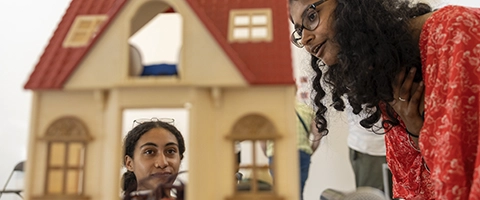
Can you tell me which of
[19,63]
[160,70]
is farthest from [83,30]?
[19,63]

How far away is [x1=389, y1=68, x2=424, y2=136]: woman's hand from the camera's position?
115 cm

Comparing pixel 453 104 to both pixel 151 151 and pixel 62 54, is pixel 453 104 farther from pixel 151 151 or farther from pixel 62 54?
pixel 151 151

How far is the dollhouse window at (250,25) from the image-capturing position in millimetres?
820

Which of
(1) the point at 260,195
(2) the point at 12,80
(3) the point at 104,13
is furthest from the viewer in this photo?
(2) the point at 12,80

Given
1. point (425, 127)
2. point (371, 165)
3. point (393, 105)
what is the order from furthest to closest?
point (371, 165) → point (393, 105) → point (425, 127)

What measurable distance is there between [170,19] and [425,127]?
26.2 inches

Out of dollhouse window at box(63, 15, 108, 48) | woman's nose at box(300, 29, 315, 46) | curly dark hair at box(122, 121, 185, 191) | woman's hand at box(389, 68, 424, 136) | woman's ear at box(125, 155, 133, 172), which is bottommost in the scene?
woman's ear at box(125, 155, 133, 172)

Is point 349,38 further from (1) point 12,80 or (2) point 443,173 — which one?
(1) point 12,80

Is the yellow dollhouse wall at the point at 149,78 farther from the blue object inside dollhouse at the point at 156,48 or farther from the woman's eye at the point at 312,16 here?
the woman's eye at the point at 312,16

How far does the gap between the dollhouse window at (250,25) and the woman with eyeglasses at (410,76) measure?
1.21 feet

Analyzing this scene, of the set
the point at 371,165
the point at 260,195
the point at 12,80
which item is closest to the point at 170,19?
the point at 260,195

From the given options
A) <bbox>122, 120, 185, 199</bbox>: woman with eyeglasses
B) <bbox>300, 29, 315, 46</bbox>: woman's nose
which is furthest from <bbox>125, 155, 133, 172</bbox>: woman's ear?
<bbox>300, 29, 315, 46</bbox>: woman's nose

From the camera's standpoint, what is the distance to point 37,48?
3.18 meters

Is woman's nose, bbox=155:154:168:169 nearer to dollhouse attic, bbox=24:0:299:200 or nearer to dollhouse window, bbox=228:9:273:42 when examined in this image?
dollhouse attic, bbox=24:0:299:200
